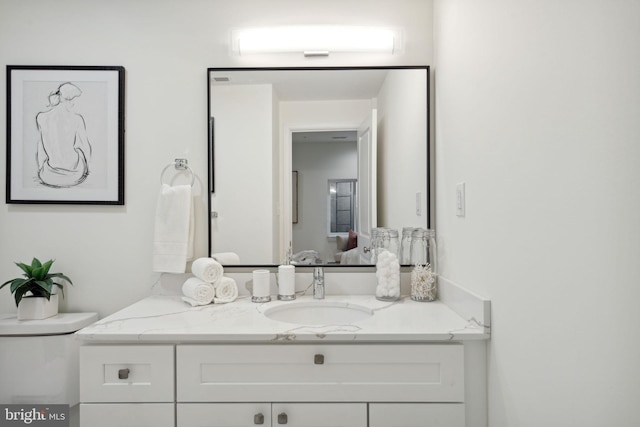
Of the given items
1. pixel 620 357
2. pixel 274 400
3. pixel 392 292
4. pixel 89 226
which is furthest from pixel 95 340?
pixel 620 357

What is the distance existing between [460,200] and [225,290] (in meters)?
0.99

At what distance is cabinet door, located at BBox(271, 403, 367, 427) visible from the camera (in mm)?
1207

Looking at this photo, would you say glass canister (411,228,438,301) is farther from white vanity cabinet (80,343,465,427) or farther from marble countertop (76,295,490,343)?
white vanity cabinet (80,343,465,427)

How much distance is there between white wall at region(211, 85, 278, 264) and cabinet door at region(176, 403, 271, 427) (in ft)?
2.20

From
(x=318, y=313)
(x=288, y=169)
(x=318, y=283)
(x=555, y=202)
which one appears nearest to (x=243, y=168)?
(x=288, y=169)

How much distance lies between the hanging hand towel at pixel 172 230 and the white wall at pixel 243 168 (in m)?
0.12

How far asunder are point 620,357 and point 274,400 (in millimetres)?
909

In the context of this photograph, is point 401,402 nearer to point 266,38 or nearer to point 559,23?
point 559,23

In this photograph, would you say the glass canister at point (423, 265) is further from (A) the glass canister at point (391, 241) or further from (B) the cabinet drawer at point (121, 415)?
(B) the cabinet drawer at point (121, 415)

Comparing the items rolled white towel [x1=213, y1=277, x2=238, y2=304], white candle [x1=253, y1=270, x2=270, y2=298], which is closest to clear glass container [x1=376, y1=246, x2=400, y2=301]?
white candle [x1=253, y1=270, x2=270, y2=298]

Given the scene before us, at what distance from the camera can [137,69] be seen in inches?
69.4

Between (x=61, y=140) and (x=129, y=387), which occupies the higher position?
(x=61, y=140)

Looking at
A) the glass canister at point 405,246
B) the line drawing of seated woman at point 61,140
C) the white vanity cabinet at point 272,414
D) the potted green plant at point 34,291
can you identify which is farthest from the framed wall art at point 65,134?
the glass canister at point 405,246
